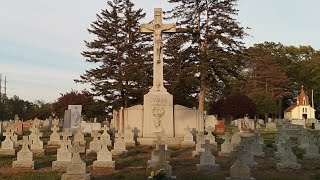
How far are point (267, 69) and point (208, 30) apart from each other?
37.1m

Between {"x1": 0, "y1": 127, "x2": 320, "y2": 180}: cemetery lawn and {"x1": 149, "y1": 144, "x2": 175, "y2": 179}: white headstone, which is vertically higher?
{"x1": 149, "y1": 144, "x2": 175, "y2": 179}: white headstone

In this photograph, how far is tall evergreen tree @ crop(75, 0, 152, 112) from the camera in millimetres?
39969

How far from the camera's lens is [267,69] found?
226 feet

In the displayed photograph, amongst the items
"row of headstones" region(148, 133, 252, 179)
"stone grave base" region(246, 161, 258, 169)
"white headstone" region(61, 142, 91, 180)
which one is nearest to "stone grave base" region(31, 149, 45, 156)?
"row of headstones" region(148, 133, 252, 179)

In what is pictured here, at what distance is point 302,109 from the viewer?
70562 millimetres

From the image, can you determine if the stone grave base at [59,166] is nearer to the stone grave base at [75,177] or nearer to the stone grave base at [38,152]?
the stone grave base at [75,177]

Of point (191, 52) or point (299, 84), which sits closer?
point (191, 52)

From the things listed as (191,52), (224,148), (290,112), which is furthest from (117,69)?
(290,112)

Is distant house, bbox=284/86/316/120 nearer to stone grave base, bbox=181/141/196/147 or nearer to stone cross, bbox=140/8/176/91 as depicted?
stone cross, bbox=140/8/176/91

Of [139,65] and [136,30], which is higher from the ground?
[136,30]

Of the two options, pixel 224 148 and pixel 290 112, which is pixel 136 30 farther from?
pixel 290 112

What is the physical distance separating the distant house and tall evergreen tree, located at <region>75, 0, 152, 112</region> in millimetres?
35645

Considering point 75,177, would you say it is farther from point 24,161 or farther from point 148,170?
point 24,161

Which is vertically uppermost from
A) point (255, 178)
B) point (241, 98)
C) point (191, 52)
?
point (191, 52)
